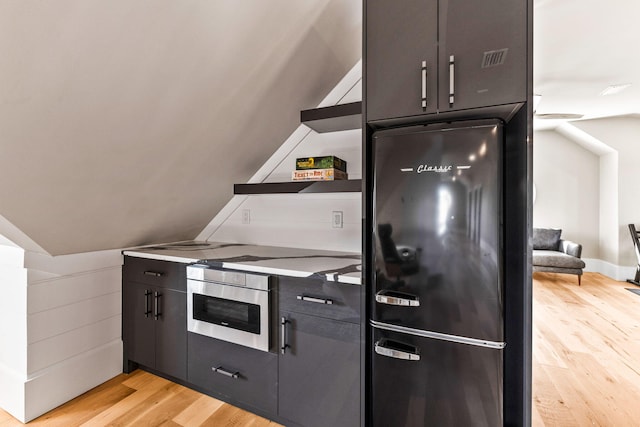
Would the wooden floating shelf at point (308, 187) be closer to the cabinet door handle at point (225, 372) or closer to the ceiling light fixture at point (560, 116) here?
the cabinet door handle at point (225, 372)

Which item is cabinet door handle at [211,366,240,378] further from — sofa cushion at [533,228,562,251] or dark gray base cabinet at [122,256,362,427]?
sofa cushion at [533,228,562,251]

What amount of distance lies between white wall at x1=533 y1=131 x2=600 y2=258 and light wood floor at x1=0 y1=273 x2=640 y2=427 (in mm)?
3102

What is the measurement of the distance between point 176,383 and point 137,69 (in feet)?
6.55

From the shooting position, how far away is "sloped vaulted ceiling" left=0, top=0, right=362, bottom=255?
1173 millimetres

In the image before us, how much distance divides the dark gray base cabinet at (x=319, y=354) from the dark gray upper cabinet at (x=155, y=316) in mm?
800

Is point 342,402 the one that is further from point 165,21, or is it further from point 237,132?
point 165,21

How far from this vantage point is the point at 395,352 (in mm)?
1417

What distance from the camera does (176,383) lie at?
221 cm

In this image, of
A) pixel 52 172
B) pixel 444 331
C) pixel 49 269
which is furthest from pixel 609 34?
pixel 49 269

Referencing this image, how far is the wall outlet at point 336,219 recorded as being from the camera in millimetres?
2342

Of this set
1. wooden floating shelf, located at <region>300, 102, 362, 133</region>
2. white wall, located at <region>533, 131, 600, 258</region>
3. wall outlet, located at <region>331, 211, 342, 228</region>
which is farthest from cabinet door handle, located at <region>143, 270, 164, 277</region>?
white wall, located at <region>533, 131, 600, 258</region>

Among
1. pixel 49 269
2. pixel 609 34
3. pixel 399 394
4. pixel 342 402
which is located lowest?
pixel 342 402

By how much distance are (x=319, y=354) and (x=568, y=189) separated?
21.1ft

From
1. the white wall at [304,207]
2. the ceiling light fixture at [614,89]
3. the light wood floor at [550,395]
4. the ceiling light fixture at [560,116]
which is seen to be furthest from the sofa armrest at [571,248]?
the white wall at [304,207]
